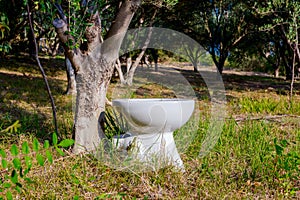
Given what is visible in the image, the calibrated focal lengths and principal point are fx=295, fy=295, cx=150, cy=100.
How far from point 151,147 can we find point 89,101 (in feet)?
2.63

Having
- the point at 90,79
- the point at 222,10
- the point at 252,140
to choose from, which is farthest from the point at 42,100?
the point at 222,10

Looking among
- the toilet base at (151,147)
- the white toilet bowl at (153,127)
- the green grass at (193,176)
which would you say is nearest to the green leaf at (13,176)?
the green grass at (193,176)

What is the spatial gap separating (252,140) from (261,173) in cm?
79

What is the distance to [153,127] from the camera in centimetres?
246

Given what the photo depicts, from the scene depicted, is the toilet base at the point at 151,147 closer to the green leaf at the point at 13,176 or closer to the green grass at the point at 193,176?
the green grass at the point at 193,176

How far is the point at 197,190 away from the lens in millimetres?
2234

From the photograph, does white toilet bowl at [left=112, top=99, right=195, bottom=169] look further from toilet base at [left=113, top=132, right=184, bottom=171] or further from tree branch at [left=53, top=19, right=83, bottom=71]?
tree branch at [left=53, top=19, right=83, bottom=71]

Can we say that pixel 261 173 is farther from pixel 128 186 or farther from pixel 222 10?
pixel 222 10

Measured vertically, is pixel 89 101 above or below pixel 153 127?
above

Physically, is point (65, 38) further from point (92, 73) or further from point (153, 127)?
point (153, 127)

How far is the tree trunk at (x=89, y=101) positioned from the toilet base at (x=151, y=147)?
1.35ft

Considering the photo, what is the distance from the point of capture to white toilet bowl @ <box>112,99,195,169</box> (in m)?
2.34

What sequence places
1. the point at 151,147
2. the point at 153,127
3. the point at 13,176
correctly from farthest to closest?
the point at 151,147 → the point at 153,127 → the point at 13,176

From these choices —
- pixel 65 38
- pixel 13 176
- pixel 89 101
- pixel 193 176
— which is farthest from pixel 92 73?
pixel 13 176
